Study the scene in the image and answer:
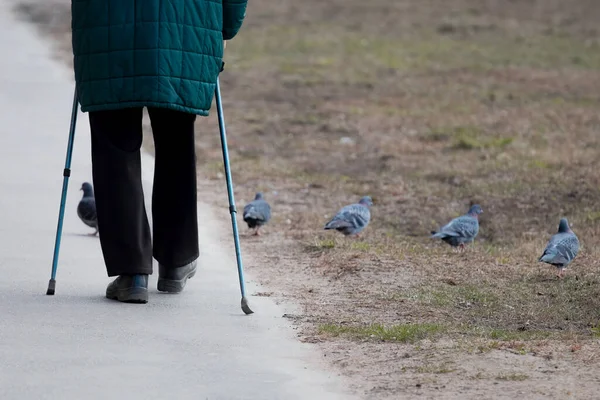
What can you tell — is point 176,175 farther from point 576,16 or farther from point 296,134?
point 576,16

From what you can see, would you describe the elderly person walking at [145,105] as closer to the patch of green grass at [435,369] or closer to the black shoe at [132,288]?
the black shoe at [132,288]

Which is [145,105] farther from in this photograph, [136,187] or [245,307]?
[245,307]

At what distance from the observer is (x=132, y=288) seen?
6.92m

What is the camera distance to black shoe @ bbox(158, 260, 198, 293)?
7223 mm

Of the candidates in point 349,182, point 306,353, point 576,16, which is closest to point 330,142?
point 349,182

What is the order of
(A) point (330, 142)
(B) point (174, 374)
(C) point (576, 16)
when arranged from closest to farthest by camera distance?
(B) point (174, 374) < (A) point (330, 142) < (C) point (576, 16)

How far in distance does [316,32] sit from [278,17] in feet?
11.8

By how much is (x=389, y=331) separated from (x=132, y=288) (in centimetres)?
136

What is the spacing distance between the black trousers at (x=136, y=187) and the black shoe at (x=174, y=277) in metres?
0.07

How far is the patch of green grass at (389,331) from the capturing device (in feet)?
21.0

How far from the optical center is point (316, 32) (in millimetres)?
30625

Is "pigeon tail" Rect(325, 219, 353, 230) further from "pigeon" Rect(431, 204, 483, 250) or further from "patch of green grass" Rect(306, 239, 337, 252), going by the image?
"pigeon" Rect(431, 204, 483, 250)

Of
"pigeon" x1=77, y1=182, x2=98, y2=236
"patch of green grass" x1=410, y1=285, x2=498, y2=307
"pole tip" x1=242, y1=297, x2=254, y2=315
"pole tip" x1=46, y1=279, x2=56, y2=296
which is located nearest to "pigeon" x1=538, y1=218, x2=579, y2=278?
"patch of green grass" x1=410, y1=285, x2=498, y2=307

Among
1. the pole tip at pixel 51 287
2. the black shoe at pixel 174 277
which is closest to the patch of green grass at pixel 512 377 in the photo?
the black shoe at pixel 174 277
